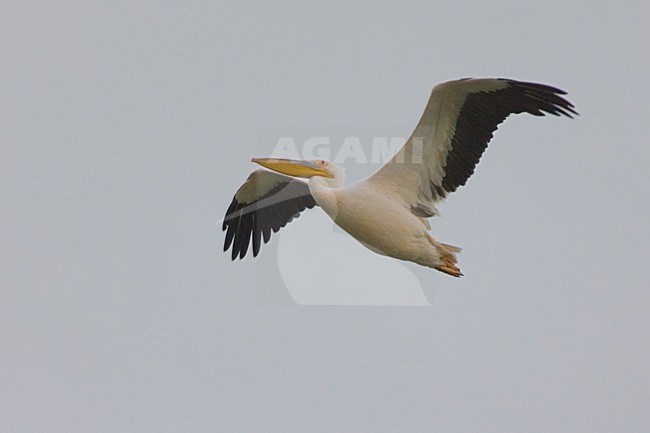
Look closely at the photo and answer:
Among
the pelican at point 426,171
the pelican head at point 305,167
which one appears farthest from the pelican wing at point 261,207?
the pelican at point 426,171

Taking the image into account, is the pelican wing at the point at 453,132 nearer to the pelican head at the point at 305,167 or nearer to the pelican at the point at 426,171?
the pelican at the point at 426,171

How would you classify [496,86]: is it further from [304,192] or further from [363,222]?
[304,192]

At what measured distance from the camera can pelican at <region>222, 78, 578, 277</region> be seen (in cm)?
1345

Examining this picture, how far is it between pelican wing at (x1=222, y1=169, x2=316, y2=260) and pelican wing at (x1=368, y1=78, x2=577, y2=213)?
2.54 meters

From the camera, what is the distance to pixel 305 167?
14.5 m

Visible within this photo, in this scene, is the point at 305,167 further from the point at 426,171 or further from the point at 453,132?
the point at 453,132

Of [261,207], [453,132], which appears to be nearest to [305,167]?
[453,132]

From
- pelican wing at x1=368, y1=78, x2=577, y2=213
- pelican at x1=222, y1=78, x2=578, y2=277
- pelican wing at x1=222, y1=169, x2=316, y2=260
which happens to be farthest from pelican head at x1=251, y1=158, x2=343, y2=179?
pelican wing at x1=222, y1=169, x2=316, y2=260

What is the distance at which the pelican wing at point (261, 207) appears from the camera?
1656 cm

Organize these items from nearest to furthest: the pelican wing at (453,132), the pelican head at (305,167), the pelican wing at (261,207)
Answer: the pelican wing at (453,132), the pelican head at (305,167), the pelican wing at (261,207)

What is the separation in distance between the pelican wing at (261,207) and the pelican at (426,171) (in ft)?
6.42

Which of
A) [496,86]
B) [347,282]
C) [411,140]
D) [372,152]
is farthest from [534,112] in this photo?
[347,282]

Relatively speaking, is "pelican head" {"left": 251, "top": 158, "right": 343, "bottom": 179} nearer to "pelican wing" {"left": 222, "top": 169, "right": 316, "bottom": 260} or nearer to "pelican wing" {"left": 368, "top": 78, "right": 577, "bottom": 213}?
"pelican wing" {"left": 368, "top": 78, "right": 577, "bottom": 213}

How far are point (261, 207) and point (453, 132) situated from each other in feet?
12.5
